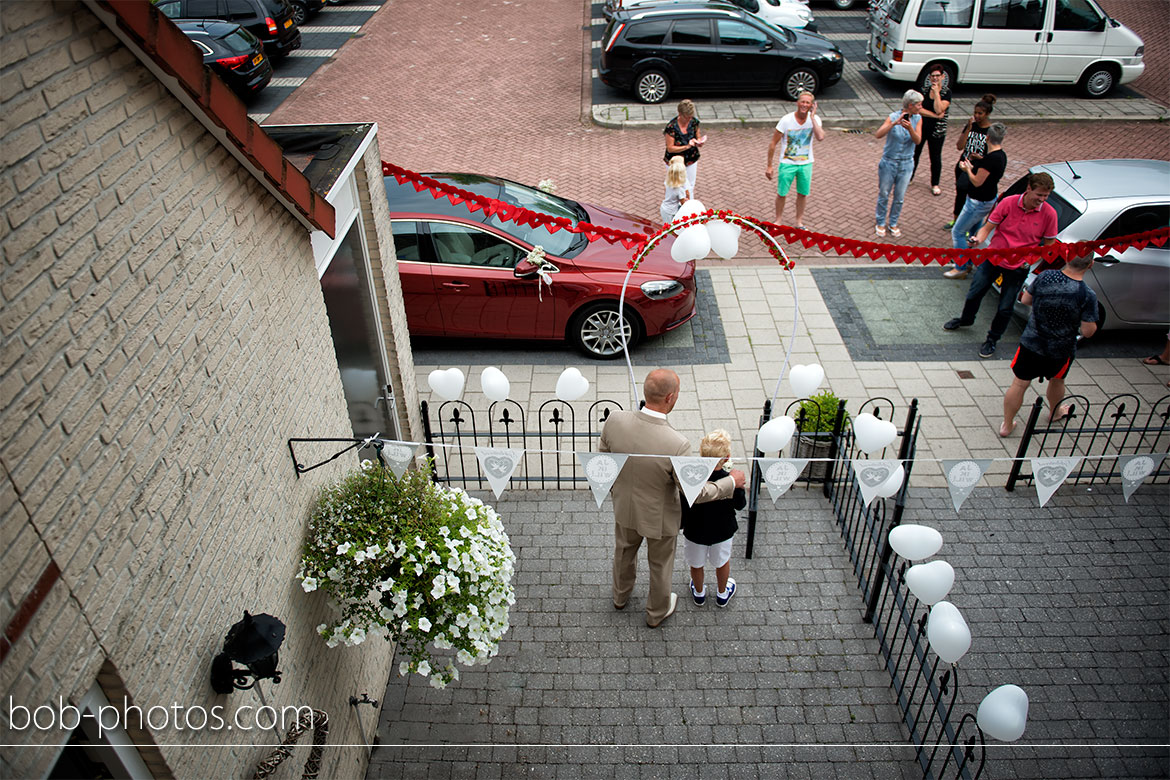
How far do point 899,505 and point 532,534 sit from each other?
290 centimetres

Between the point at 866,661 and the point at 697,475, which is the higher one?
the point at 697,475

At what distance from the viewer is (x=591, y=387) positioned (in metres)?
Result: 8.53

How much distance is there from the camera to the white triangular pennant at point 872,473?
17.5 feet

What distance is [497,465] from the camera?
5.21 metres

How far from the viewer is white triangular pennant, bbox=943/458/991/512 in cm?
536

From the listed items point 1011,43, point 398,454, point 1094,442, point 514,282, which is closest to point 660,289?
point 514,282

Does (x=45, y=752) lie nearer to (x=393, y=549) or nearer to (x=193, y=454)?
(x=193, y=454)

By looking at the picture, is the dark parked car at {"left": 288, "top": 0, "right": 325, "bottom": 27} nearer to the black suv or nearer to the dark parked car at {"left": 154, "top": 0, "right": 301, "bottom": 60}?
the dark parked car at {"left": 154, "top": 0, "right": 301, "bottom": 60}

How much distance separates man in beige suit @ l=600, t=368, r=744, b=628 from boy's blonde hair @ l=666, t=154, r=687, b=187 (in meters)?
5.55

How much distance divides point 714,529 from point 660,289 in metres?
3.66

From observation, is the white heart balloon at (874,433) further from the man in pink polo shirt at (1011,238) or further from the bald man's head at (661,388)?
the man in pink polo shirt at (1011,238)

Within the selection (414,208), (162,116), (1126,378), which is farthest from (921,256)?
(162,116)

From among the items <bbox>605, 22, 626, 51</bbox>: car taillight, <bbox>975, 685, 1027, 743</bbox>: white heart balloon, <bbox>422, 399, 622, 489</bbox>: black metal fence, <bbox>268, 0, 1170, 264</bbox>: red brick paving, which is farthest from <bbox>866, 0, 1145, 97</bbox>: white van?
<bbox>975, 685, 1027, 743</bbox>: white heart balloon

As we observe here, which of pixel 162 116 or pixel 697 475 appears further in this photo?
pixel 697 475
